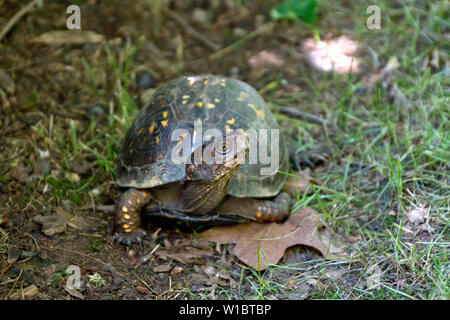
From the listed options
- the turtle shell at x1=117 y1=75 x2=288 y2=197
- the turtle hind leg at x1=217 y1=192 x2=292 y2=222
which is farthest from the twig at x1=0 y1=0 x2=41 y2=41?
the turtle hind leg at x1=217 y1=192 x2=292 y2=222

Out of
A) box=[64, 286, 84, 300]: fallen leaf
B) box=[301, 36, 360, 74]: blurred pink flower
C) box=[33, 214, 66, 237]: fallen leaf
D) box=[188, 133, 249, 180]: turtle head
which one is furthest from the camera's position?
box=[301, 36, 360, 74]: blurred pink flower

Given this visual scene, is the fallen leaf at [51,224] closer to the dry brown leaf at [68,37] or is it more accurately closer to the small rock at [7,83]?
the small rock at [7,83]

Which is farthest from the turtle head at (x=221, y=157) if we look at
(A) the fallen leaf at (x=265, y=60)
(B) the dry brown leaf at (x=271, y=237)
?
(A) the fallen leaf at (x=265, y=60)

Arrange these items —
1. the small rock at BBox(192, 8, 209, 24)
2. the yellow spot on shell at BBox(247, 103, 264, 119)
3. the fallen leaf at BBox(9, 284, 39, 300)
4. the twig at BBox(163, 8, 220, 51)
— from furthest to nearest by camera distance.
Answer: the small rock at BBox(192, 8, 209, 24) → the twig at BBox(163, 8, 220, 51) → the yellow spot on shell at BBox(247, 103, 264, 119) → the fallen leaf at BBox(9, 284, 39, 300)

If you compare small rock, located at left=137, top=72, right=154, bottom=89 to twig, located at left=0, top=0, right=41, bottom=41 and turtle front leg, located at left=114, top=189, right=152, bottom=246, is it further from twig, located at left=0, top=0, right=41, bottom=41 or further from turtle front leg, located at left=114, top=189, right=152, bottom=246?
turtle front leg, located at left=114, top=189, right=152, bottom=246

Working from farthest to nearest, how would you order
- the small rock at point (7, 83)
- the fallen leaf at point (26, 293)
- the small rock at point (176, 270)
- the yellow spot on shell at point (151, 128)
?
the small rock at point (7, 83) < the yellow spot on shell at point (151, 128) < the small rock at point (176, 270) < the fallen leaf at point (26, 293)

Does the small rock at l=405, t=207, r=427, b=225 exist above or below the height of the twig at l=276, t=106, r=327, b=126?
below
